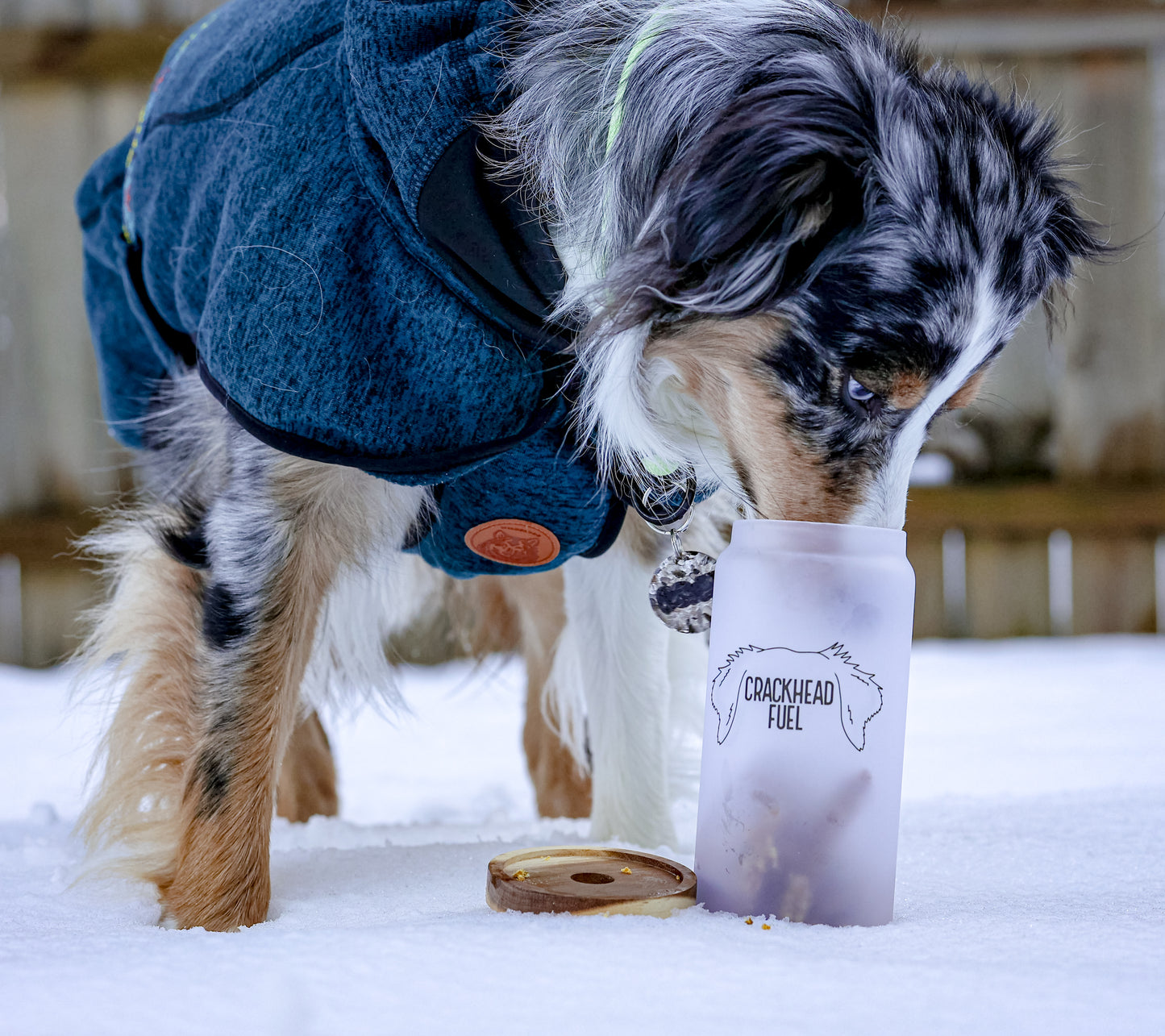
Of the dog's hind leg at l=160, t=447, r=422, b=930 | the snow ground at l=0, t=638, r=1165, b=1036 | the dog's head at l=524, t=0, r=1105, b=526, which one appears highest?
the dog's head at l=524, t=0, r=1105, b=526

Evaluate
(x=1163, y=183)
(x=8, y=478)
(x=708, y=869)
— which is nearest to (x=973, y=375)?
(x=708, y=869)

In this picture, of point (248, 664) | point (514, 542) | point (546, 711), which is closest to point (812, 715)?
point (514, 542)

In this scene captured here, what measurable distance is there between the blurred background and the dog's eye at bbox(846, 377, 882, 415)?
3097 millimetres

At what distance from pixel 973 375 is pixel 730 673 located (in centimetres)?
50

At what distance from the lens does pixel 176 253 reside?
1.76 meters

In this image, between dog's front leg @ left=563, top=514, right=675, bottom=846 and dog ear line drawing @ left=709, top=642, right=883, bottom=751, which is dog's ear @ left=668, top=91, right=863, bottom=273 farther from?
dog's front leg @ left=563, top=514, right=675, bottom=846

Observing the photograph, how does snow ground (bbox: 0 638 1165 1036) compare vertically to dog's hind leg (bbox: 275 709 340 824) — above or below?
above

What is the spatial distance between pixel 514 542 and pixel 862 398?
1.86 ft

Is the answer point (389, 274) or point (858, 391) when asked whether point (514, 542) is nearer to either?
point (389, 274)

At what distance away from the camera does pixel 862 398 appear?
4.20 ft

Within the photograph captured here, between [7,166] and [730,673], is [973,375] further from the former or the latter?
[7,166]

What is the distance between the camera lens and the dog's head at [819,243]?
1.23 meters

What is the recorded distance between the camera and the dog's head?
4.03ft

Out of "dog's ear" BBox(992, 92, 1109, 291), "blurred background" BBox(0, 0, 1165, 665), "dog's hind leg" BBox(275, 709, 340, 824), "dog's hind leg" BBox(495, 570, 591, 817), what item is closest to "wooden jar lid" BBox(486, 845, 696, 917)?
"dog's ear" BBox(992, 92, 1109, 291)
